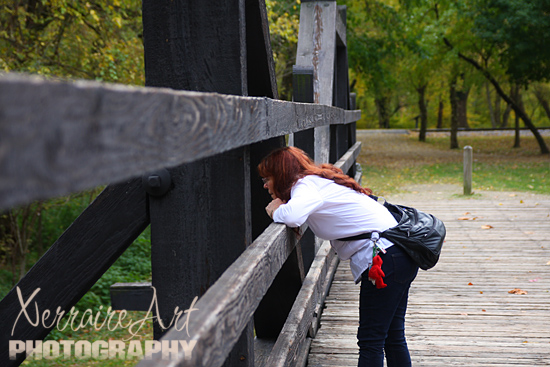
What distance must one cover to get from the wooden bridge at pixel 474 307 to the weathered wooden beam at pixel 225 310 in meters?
2.18

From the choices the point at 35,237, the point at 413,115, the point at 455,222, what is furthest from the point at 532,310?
the point at 413,115

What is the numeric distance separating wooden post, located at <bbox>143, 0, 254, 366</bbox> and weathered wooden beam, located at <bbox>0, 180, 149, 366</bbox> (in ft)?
0.55

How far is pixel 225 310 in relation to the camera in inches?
49.6

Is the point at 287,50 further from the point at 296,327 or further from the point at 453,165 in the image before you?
the point at 296,327

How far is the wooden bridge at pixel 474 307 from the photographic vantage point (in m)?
3.81

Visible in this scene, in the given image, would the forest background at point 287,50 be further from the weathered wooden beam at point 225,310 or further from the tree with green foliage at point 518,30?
the weathered wooden beam at point 225,310

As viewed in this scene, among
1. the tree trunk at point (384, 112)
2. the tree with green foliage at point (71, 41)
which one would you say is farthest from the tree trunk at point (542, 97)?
the tree with green foliage at point (71, 41)

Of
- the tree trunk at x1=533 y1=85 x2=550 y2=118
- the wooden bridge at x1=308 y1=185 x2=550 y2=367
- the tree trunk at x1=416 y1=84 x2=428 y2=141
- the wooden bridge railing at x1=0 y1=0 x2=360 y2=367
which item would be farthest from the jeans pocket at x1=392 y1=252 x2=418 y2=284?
the tree trunk at x1=416 y1=84 x2=428 y2=141

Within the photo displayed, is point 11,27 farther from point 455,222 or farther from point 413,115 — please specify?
point 413,115

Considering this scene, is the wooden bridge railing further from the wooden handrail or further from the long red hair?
the long red hair

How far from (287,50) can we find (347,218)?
15.9 m

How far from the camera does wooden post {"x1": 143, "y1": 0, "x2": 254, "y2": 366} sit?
6.14 feet

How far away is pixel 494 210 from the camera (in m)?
9.20

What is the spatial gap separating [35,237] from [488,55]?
60.9 ft
